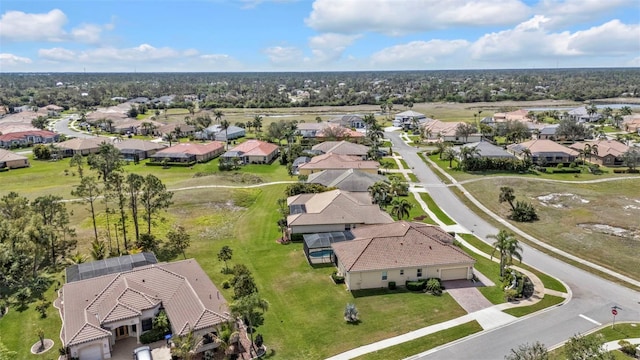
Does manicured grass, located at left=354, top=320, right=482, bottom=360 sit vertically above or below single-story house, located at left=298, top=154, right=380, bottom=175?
below

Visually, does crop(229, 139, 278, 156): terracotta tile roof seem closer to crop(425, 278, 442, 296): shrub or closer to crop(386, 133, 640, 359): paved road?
crop(386, 133, 640, 359): paved road

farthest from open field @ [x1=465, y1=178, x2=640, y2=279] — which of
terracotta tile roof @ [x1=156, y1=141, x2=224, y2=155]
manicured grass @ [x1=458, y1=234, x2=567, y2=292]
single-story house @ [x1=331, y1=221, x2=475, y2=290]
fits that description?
terracotta tile roof @ [x1=156, y1=141, x2=224, y2=155]

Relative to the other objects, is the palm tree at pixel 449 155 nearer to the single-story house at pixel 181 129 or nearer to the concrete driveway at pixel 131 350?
the concrete driveway at pixel 131 350

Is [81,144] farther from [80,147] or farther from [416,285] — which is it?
[416,285]

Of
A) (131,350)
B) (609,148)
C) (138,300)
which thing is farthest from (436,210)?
(609,148)

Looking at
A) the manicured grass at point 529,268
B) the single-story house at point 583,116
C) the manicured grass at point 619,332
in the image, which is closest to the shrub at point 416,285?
the manicured grass at point 529,268
